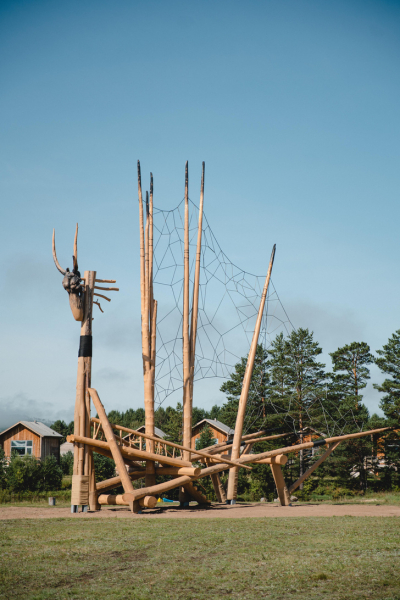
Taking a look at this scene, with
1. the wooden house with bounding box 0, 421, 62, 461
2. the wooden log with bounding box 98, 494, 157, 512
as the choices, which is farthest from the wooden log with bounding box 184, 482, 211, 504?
the wooden house with bounding box 0, 421, 62, 461

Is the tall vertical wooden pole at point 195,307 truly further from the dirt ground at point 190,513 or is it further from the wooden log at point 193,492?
→ the dirt ground at point 190,513

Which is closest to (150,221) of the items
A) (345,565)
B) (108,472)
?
(345,565)

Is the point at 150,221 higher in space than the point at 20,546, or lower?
higher

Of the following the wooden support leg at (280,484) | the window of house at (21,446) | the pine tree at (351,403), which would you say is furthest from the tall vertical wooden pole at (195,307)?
the window of house at (21,446)

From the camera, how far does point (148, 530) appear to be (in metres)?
10.6

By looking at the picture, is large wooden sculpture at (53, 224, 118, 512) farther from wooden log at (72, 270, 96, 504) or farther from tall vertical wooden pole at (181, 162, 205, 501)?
tall vertical wooden pole at (181, 162, 205, 501)

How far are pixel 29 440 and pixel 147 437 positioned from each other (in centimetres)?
2430

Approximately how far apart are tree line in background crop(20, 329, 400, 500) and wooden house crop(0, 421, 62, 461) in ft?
24.1

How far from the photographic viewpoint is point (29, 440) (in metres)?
37.3

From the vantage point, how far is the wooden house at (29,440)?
121ft

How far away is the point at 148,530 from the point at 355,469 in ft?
73.5

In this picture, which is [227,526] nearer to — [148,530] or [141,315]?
[148,530]

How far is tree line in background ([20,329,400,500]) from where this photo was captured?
93.8 feet

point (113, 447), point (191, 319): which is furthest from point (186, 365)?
point (113, 447)
